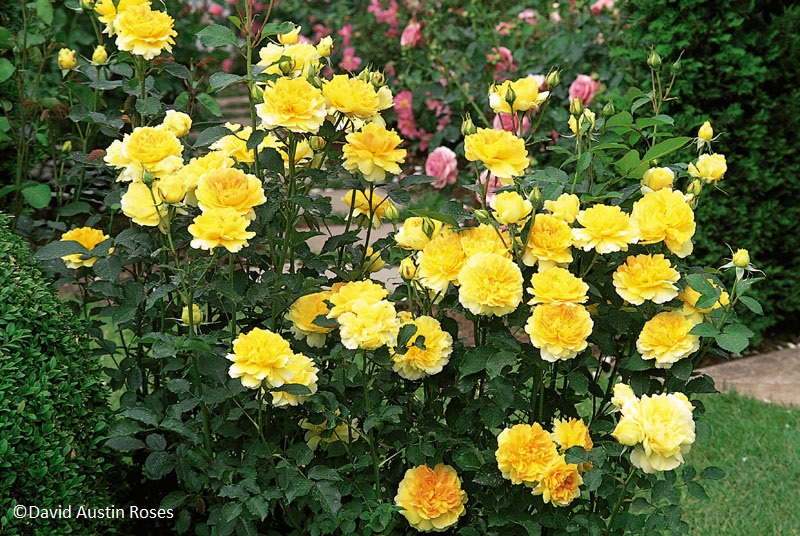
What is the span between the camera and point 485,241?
64.5 inches

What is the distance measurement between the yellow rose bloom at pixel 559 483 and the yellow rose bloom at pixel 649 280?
308 millimetres

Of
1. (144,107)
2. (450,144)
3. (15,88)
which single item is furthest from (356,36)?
(144,107)

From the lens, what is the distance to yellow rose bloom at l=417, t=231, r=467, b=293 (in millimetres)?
1583

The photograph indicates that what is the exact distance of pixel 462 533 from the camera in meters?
1.65

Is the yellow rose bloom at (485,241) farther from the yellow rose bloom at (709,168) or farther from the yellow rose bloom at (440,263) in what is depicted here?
the yellow rose bloom at (709,168)

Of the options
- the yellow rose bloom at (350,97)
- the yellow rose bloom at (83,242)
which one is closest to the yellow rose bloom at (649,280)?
the yellow rose bloom at (350,97)

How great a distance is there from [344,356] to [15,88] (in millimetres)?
1562

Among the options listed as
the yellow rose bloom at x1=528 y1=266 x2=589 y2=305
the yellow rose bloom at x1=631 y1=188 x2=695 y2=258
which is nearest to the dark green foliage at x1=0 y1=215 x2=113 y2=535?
the yellow rose bloom at x1=528 y1=266 x2=589 y2=305

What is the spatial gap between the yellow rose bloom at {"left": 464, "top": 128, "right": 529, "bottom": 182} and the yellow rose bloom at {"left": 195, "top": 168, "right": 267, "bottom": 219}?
0.39 m

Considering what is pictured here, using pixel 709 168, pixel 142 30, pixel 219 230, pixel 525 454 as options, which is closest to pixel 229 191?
pixel 219 230

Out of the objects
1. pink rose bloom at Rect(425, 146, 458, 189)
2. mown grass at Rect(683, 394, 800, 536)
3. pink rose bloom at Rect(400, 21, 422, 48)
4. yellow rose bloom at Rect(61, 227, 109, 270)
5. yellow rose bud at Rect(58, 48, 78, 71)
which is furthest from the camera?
pink rose bloom at Rect(400, 21, 422, 48)

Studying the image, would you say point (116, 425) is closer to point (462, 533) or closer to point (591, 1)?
point (462, 533)

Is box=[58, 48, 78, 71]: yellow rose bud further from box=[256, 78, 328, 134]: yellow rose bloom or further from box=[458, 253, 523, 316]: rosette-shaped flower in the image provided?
box=[458, 253, 523, 316]: rosette-shaped flower

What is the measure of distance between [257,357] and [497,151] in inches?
22.2
